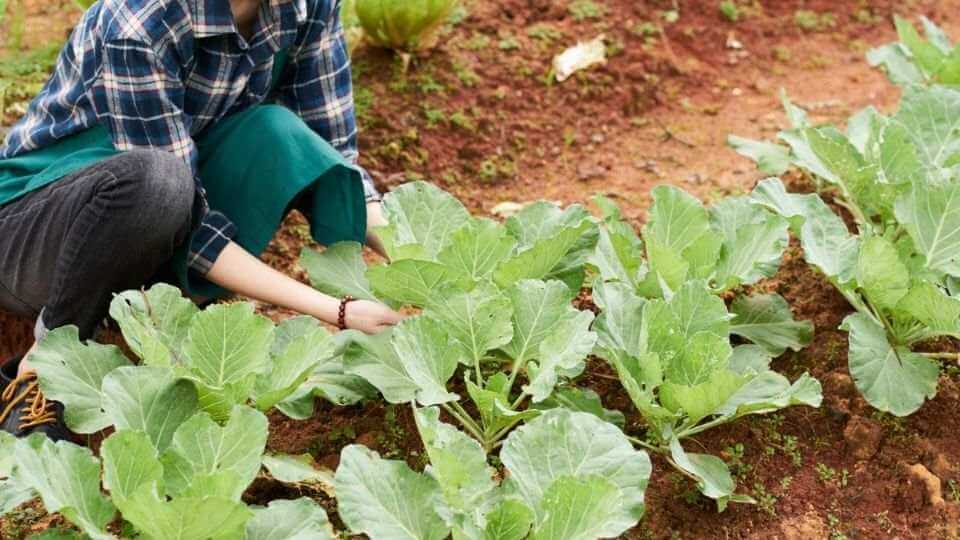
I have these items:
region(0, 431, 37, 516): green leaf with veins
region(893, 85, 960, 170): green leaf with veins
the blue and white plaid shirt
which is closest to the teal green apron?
the blue and white plaid shirt

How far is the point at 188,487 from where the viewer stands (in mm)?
1945

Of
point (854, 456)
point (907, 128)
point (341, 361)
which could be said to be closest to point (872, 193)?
point (907, 128)

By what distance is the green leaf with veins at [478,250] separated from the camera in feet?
8.12

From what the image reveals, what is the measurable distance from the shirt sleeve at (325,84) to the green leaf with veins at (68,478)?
3.36 ft

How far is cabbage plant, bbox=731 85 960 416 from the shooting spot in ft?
8.08

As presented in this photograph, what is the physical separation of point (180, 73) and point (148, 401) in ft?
2.54

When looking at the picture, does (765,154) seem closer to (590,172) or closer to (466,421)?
(590,172)

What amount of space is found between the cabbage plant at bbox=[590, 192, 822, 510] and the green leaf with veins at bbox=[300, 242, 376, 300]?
52 centimetres

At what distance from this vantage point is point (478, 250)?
8.18 ft

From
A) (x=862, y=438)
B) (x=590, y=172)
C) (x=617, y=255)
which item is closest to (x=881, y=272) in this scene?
(x=862, y=438)

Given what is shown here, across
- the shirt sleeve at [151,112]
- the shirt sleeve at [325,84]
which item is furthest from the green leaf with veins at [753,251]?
the shirt sleeve at [151,112]

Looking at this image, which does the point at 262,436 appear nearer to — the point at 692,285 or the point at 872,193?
the point at 692,285

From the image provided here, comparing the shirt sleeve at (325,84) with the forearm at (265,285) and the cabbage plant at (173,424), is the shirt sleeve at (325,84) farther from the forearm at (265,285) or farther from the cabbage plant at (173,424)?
the cabbage plant at (173,424)

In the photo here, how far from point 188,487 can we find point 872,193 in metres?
1.78
